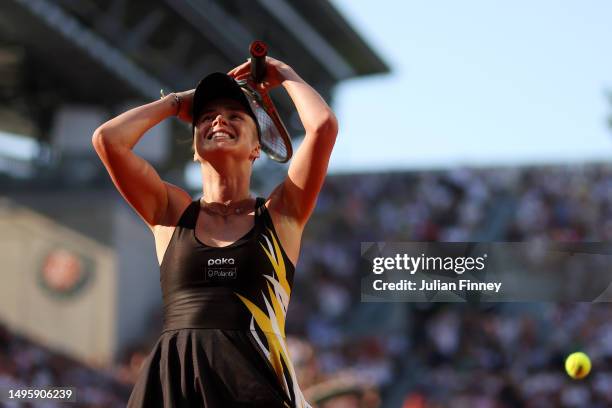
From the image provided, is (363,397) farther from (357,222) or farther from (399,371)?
(357,222)

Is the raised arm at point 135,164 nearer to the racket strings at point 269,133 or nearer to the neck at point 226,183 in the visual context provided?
the neck at point 226,183

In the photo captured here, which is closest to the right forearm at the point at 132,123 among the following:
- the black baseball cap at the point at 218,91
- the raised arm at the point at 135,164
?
the raised arm at the point at 135,164

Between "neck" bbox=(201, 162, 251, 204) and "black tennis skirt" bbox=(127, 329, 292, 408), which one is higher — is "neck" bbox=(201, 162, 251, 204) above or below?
above

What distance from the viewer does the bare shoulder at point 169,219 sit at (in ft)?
9.79

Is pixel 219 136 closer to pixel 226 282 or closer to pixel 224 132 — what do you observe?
pixel 224 132

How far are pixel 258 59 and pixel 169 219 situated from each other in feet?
1.88

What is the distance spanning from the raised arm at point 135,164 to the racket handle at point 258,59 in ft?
0.97

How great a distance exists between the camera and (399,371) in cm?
1328

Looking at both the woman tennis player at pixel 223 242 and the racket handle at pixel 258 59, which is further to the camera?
the racket handle at pixel 258 59

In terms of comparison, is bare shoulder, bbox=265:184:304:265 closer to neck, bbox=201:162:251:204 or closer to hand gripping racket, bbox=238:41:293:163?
neck, bbox=201:162:251:204

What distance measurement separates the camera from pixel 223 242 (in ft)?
9.56

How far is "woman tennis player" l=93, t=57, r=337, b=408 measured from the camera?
272cm

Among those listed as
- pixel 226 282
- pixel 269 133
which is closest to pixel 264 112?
pixel 269 133
